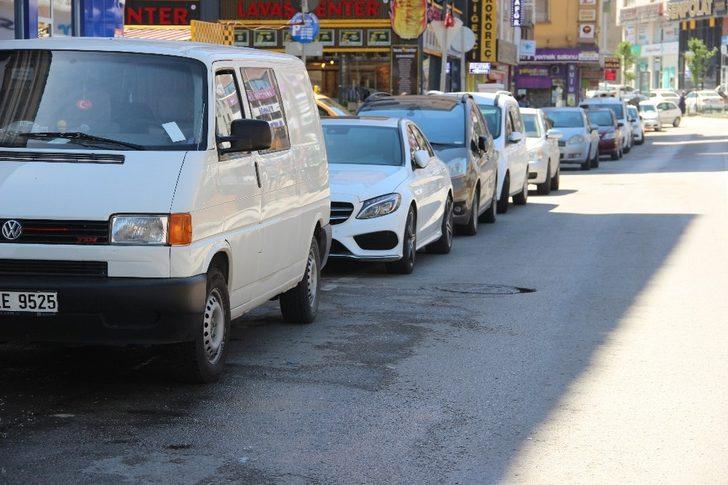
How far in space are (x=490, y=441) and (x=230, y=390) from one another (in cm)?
178

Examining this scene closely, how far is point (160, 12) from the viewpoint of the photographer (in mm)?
42844

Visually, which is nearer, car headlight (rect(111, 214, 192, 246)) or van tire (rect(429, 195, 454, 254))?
car headlight (rect(111, 214, 192, 246))

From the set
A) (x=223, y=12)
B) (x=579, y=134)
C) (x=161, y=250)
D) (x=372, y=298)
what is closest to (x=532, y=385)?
(x=161, y=250)

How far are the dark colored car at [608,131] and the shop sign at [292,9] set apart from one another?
7305mm

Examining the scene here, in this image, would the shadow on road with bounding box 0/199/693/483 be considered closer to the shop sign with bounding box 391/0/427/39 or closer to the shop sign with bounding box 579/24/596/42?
the shop sign with bounding box 391/0/427/39

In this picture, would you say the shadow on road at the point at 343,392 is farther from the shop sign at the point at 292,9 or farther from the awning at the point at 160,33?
the shop sign at the point at 292,9

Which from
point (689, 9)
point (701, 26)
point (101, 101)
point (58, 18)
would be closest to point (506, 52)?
point (58, 18)

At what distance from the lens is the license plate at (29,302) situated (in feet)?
24.0

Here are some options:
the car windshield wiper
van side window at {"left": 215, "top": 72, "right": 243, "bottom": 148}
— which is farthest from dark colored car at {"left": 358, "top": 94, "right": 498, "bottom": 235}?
the car windshield wiper

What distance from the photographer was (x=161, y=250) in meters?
7.34

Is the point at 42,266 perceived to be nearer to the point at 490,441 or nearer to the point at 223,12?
the point at 490,441

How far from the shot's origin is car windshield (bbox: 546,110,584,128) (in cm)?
3631

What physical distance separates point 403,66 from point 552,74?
49.2 metres

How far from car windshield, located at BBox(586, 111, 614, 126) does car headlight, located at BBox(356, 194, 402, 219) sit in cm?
3070
